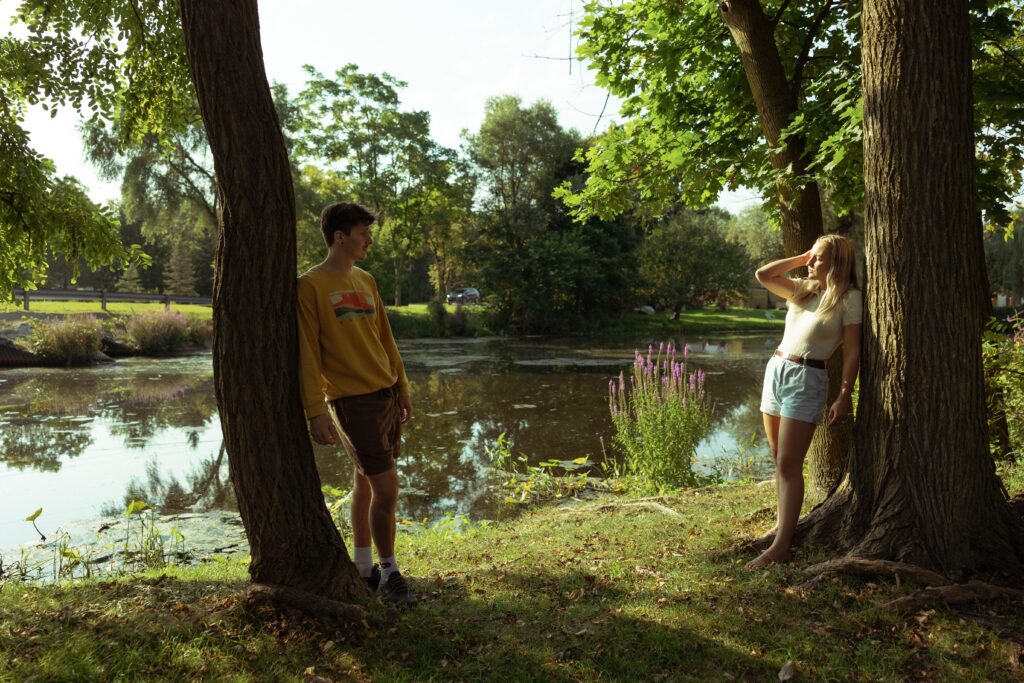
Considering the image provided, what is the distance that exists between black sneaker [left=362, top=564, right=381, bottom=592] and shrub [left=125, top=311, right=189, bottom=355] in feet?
77.0

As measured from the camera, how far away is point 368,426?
3.69 m

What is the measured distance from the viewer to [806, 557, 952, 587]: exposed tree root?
11.6 ft

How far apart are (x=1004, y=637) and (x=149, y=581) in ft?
13.8

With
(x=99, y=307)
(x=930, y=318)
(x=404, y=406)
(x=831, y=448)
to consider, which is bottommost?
(x=831, y=448)

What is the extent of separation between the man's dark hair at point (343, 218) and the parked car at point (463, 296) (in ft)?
142

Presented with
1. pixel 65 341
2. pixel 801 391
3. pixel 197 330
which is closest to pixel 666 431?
pixel 801 391

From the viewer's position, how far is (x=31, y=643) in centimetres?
294

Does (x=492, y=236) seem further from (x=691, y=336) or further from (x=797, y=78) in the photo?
(x=797, y=78)

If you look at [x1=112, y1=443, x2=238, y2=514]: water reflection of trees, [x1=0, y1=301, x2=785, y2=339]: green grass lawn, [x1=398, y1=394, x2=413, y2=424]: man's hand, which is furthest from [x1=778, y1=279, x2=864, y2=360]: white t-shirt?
[x1=0, y1=301, x2=785, y2=339]: green grass lawn

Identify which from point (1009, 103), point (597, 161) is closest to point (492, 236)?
point (597, 161)

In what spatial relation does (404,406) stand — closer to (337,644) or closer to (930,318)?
(337,644)

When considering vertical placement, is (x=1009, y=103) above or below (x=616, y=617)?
above

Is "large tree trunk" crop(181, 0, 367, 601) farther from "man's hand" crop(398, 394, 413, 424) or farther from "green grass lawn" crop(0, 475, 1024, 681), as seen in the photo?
"man's hand" crop(398, 394, 413, 424)

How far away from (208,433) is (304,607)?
968 cm
